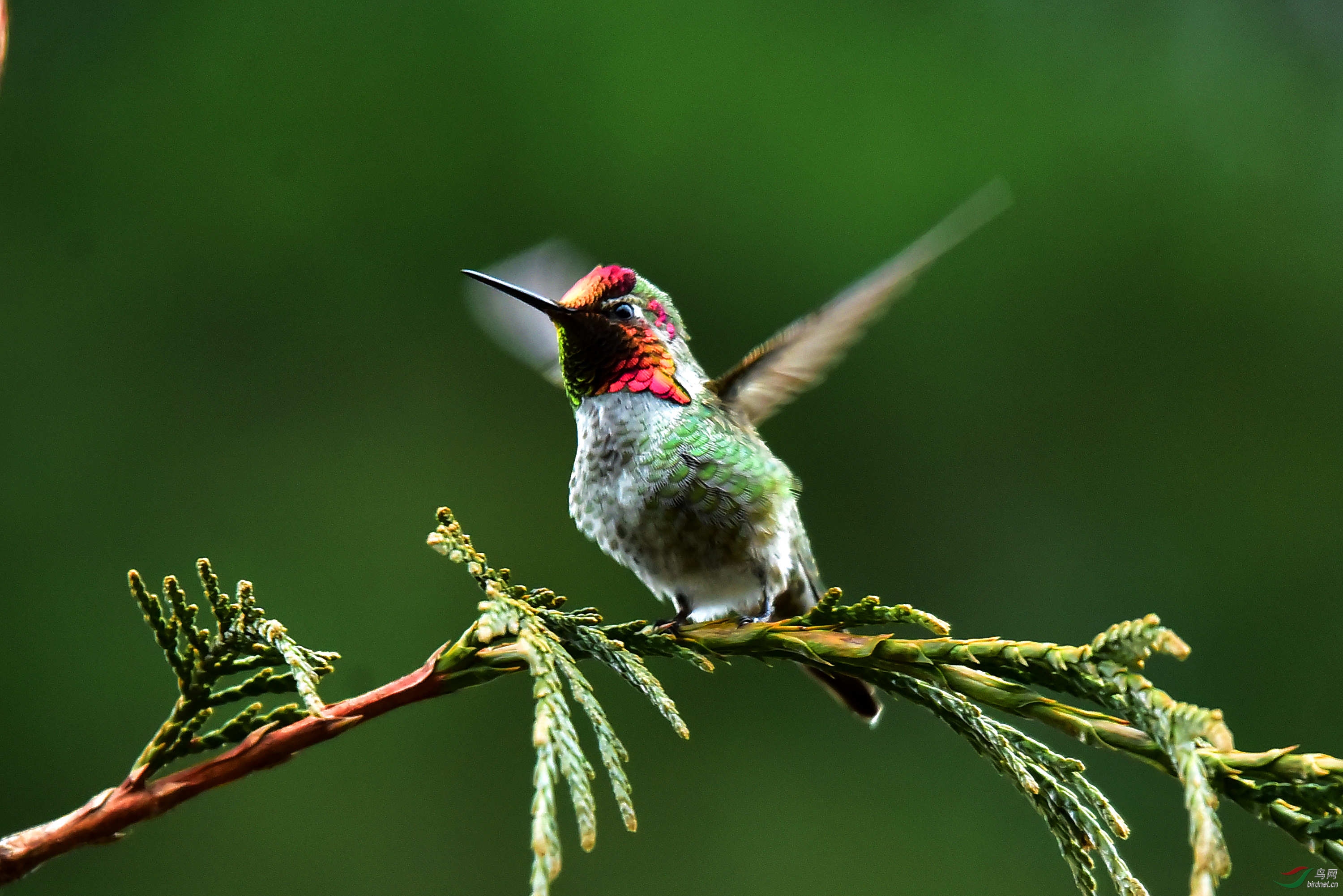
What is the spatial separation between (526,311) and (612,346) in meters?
0.58

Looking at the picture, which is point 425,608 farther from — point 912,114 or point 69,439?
point 912,114

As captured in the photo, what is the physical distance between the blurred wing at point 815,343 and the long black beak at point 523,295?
39 centimetres

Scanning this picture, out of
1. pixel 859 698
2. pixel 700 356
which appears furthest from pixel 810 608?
pixel 700 356

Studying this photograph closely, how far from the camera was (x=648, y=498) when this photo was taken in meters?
2.13

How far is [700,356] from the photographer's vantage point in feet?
16.9

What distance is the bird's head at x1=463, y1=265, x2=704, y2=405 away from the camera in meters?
2.29

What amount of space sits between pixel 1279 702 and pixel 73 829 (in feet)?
17.1

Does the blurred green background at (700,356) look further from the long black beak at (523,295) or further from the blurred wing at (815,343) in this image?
the long black beak at (523,295)

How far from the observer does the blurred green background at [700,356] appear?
4801mm

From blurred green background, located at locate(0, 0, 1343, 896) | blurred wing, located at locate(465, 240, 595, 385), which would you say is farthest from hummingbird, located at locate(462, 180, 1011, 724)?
blurred green background, located at locate(0, 0, 1343, 896)

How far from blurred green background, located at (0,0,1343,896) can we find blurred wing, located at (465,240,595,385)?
2.14m

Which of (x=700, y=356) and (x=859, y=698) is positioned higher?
(x=700, y=356)

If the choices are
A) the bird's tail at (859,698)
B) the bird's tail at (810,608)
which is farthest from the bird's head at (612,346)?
the bird's tail at (859,698)

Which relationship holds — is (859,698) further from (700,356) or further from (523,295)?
(700,356)
